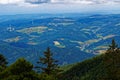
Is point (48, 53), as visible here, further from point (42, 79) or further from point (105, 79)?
point (42, 79)

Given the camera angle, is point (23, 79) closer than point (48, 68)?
Yes

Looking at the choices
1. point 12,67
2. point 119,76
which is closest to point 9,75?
point 12,67

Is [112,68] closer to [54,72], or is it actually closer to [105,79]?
[105,79]

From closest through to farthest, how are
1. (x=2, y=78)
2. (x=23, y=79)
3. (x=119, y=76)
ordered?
(x=23, y=79), (x=2, y=78), (x=119, y=76)

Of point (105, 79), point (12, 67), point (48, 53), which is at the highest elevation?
point (12, 67)

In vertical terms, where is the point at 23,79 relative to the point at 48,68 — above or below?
above

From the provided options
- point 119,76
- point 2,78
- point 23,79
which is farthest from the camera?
point 119,76

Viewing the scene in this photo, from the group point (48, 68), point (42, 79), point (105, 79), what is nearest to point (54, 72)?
point (48, 68)

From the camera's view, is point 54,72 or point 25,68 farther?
point 54,72

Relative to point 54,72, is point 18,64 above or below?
above
